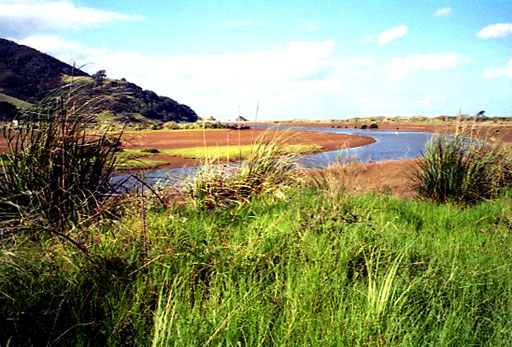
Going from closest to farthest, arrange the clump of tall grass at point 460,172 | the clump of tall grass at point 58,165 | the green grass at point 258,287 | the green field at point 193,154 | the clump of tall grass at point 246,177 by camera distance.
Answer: the green grass at point 258,287 < the clump of tall grass at point 58,165 < the green field at point 193,154 < the clump of tall grass at point 246,177 < the clump of tall grass at point 460,172

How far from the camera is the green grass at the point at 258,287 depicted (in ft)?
8.50

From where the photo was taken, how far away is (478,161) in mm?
7574

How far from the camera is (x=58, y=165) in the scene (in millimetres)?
4496

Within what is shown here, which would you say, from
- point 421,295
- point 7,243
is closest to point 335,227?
point 421,295

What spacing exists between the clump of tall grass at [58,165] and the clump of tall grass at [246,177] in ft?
5.19

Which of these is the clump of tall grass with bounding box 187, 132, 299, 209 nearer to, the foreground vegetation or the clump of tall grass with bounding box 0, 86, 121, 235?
the foreground vegetation

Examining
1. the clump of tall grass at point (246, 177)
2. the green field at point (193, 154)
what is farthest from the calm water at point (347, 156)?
the clump of tall grass at point (246, 177)

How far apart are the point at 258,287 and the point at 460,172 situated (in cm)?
563

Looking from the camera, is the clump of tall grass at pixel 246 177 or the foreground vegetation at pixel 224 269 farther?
the clump of tall grass at pixel 246 177

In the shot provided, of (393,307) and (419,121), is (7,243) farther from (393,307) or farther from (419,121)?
(419,121)

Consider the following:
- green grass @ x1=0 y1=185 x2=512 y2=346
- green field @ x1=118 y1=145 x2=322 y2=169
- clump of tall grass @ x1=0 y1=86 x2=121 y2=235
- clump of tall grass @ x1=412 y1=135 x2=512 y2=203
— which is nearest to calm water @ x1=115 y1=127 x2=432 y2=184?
green field @ x1=118 y1=145 x2=322 y2=169

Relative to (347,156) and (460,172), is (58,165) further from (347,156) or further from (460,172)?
(460,172)

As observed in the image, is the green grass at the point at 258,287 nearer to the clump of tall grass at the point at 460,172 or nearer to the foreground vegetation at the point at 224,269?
the foreground vegetation at the point at 224,269

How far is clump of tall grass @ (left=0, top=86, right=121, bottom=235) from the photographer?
4465 millimetres
